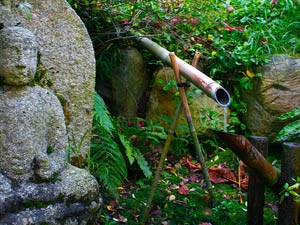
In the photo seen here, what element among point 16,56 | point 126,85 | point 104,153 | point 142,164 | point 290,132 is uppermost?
point 16,56

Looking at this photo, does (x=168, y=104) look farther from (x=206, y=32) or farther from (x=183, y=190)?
(x=183, y=190)

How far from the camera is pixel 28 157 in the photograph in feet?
8.08

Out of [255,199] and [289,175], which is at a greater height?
[289,175]

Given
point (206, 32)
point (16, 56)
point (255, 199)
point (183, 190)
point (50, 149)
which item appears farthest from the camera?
point (206, 32)

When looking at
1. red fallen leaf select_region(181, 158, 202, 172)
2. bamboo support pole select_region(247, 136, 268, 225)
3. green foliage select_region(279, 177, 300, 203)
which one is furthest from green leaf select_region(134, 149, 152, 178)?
green foliage select_region(279, 177, 300, 203)

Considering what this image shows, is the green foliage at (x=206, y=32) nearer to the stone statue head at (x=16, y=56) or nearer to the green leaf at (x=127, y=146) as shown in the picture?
the green leaf at (x=127, y=146)

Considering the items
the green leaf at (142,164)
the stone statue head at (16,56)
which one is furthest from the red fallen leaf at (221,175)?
the stone statue head at (16,56)

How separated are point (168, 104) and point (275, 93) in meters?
1.07

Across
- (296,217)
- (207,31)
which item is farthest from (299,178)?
(207,31)

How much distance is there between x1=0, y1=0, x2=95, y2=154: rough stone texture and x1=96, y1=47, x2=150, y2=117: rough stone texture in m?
1.26

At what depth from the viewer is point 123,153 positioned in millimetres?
3781

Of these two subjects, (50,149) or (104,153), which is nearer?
(50,149)

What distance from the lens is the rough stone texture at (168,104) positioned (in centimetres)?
423

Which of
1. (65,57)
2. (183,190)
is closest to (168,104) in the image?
(183,190)
